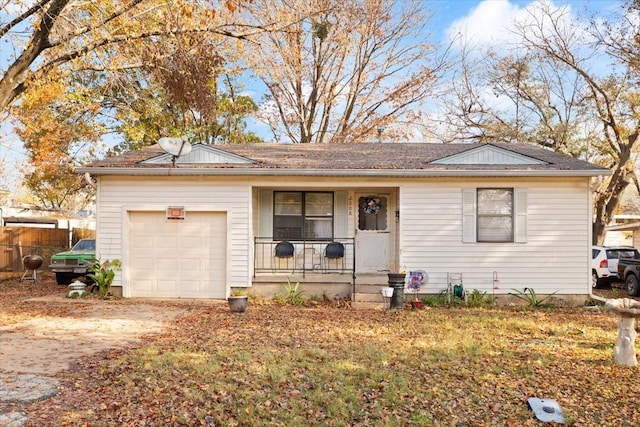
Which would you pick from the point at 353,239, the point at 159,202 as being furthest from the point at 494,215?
the point at 159,202

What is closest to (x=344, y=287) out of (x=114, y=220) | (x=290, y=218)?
(x=290, y=218)

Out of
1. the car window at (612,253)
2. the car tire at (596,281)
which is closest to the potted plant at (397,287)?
the car tire at (596,281)

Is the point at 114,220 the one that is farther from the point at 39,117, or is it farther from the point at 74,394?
the point at 39,117

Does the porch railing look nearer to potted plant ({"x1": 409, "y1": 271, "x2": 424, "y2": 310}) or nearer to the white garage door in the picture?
the white garage door

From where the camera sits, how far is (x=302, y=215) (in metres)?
11.9

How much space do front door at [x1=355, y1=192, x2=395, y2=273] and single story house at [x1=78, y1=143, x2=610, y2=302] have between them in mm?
438

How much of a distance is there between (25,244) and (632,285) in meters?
19.8

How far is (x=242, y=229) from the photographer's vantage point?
1095cm

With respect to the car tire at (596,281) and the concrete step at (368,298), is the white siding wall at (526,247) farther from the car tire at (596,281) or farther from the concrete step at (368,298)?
the car tire at (596,281)

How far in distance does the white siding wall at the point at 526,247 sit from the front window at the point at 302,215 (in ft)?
7.28

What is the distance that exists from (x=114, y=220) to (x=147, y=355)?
19.1 ft

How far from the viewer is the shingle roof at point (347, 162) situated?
1056cm

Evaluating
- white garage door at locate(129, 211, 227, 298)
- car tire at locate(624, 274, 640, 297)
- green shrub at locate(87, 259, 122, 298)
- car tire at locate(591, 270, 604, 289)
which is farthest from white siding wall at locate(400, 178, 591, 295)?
green shrub at locate(87, 259, 122, 298)

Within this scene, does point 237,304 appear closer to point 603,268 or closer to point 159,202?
point 159,202
